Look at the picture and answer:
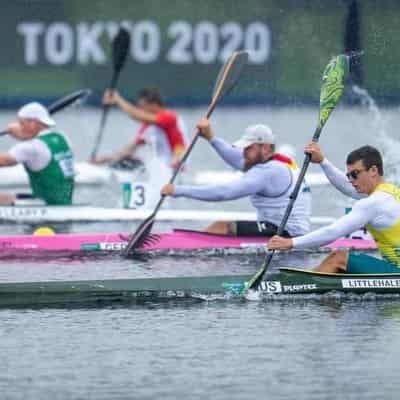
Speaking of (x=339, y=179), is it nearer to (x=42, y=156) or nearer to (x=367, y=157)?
(x=367, y=157)

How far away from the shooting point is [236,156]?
681 inches

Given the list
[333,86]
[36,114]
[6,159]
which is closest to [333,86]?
[333,86]

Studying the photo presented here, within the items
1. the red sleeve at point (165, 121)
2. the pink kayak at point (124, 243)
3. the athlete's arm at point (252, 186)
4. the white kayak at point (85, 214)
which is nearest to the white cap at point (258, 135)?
the athlete's arm at point (252, 186)

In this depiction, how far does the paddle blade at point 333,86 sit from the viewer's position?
14.1 metres

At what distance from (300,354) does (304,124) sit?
81.9ft

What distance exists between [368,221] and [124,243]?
165 inches

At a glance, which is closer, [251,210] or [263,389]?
[263,389]

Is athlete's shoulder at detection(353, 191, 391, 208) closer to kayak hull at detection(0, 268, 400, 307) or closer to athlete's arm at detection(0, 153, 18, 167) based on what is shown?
kayak hull at detection(0, 268, 400, 307)

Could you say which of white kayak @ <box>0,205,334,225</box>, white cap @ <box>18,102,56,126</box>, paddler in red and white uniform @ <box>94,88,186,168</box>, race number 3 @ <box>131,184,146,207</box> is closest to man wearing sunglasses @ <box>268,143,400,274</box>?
white kayak @ <box>0,205,334,225</box>

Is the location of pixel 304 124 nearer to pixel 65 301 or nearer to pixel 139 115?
pixel 139 115

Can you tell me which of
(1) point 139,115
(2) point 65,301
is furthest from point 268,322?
(1) point 139,115

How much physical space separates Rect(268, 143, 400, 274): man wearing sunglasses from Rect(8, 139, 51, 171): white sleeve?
639cm

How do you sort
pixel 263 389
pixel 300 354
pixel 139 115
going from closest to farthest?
pixel 263 389 < pixel 300 354 < pixel 139 115

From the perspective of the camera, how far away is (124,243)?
16094 mm
